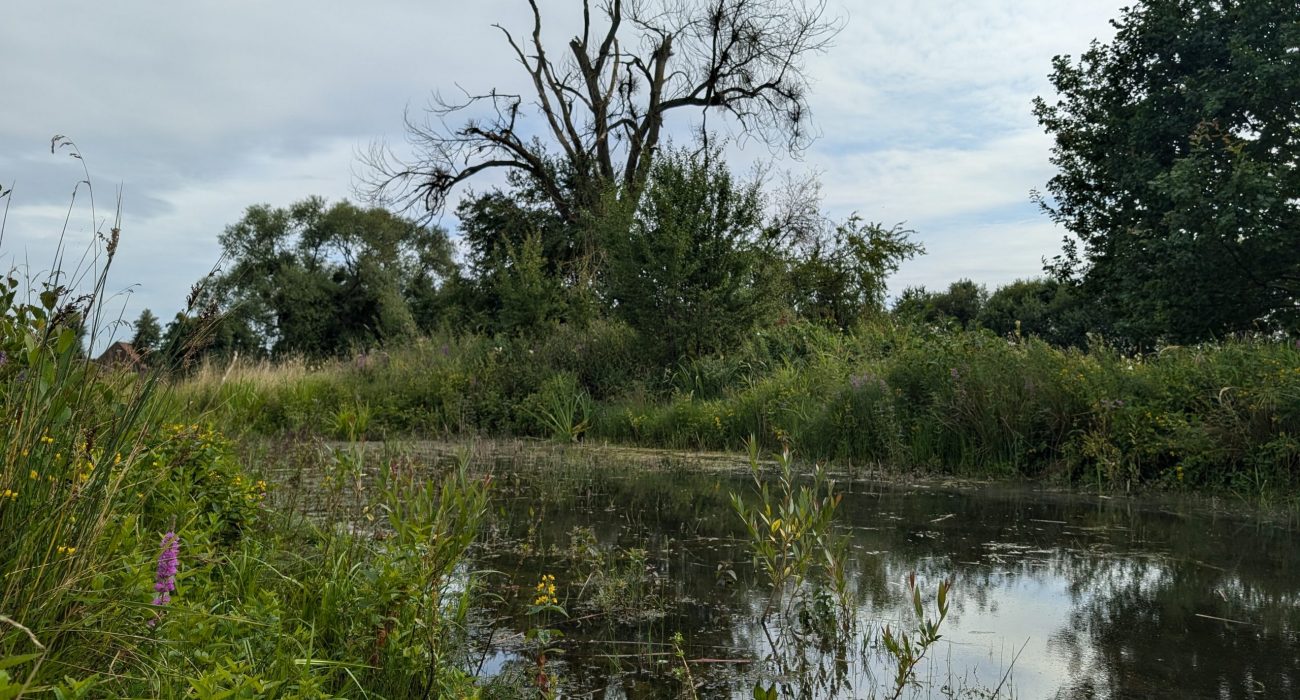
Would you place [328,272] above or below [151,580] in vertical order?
above

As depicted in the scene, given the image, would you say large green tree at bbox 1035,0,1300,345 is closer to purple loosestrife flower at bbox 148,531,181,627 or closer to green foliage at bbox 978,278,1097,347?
green foliage at bbox 978,278,1097,347

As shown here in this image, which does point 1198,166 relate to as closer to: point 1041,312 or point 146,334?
point 1041,312

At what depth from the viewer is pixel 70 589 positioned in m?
2.17

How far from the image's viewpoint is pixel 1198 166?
16.0 metres

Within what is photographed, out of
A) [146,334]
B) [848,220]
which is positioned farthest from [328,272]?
[146,334]

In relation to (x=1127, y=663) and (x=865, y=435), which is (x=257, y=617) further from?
(x=865, y=435)

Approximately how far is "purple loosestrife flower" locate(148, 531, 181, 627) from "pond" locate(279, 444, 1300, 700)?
3.30 feet

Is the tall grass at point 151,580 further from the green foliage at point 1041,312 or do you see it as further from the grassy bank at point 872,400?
the green foliage at point 1041,312

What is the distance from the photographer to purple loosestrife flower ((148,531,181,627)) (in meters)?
2.23

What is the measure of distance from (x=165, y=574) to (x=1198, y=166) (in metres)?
18.1

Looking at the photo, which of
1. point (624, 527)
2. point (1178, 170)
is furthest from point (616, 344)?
point (1178, 170)

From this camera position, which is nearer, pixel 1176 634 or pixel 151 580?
pixel 151 580

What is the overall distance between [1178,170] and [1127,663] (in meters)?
15.2

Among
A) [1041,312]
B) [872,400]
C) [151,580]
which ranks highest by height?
[1041,312]
